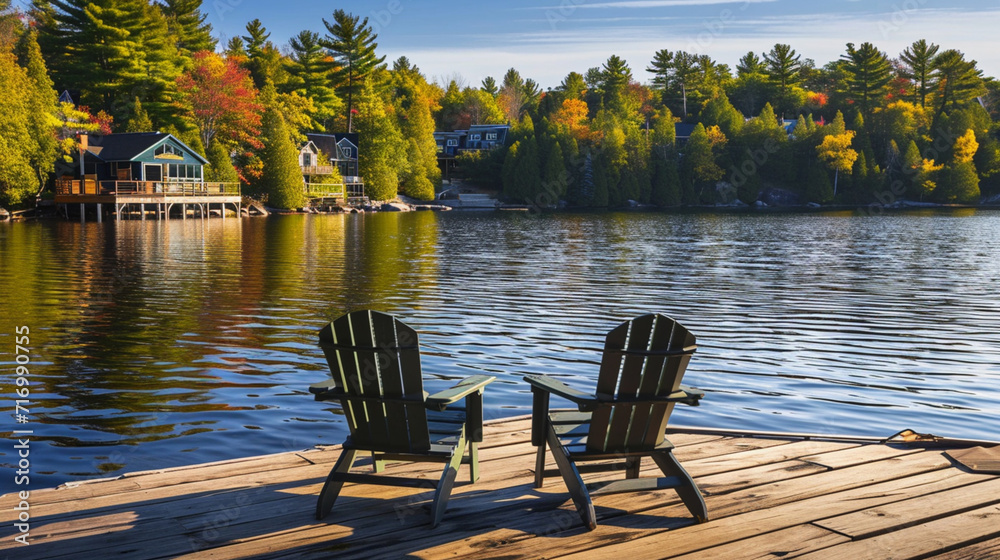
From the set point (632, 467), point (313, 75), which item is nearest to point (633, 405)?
point (632, 467)

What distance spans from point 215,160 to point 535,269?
123 feet

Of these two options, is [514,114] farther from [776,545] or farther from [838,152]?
[776,545]

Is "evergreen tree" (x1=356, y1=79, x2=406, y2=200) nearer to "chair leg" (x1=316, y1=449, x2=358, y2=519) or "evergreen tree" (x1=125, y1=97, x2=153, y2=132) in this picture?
"evergreen tree" (x1=125, y1=97, x2=153, y2=132)

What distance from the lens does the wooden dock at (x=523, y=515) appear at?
3.85 metres

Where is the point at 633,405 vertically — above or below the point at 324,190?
below

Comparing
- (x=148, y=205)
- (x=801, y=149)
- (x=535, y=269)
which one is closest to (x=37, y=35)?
(x=148, y=205)

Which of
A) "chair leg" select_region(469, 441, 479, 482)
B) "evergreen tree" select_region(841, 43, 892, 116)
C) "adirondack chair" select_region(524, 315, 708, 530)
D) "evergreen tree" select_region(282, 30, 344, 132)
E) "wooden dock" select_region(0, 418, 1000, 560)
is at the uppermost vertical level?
"evergreen tree" select_region(841, 43, 892, 116)

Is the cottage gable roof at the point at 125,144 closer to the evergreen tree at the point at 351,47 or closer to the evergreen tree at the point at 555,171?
the evergreen tree at the point at 351,47

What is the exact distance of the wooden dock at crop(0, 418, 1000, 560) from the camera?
3.85m

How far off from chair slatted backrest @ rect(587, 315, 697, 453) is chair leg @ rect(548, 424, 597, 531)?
172 mm

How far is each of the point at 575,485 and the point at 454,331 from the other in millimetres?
9654

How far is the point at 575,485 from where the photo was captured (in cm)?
426

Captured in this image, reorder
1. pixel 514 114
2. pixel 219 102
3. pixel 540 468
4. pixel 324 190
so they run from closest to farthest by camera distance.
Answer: pixel 540 468, pixel 219 102, pixel 324 190, pixel 514 114

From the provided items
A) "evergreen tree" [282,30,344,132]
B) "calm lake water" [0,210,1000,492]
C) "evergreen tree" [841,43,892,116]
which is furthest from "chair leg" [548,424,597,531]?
"evergreen tree" [841,43,892,116]
